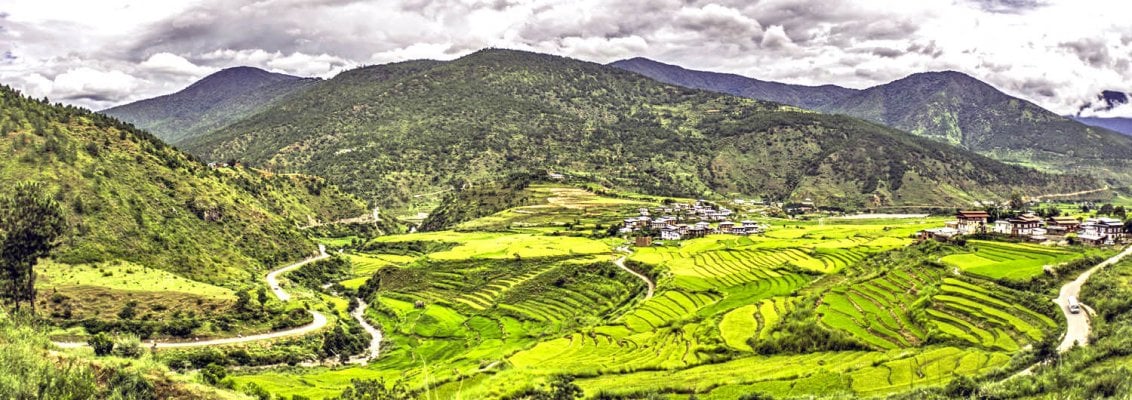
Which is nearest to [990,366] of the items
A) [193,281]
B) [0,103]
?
[193,281]

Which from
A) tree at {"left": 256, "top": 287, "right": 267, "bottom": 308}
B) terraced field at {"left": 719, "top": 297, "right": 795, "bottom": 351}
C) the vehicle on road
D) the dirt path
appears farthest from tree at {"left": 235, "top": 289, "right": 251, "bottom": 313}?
the vehicle on road

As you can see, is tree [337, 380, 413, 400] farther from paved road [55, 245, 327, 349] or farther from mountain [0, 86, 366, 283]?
mountain [0, 86, 366, 283]

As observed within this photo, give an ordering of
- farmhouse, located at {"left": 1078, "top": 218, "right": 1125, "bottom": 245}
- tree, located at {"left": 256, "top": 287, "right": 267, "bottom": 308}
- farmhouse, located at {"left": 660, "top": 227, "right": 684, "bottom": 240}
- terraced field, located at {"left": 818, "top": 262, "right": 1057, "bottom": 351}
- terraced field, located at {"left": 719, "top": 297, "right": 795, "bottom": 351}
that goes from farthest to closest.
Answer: farmhouse, located at {"left": 660, "top": 227, "right": 684, "bottom": 240} < tree, located at {"left": 256, "top": 287, "right": 267, "bottom": 308} < farmhouse, located at {"left": 1078, "top": 218, "right": 1125, "bottom": 245} < terraced field, located at {"left": 719, "top": 297, "right": 795, "bottom": 351} < terraced field, located at {"left": 818, "top": 262, "right": 1057, "bottom": 351}

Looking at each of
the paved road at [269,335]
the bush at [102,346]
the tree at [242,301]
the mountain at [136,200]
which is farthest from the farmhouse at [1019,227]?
the mountain at [136,200]

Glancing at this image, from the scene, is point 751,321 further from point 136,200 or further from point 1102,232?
point 136,200

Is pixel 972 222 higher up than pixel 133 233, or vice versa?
pixel 972 222

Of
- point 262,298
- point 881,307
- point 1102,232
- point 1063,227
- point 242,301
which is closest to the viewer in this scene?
point 881,307

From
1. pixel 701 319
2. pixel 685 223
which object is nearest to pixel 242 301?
pixel 701 319
